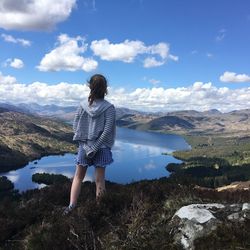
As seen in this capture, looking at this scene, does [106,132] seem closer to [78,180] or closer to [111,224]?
[78,180]

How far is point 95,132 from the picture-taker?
10578mm

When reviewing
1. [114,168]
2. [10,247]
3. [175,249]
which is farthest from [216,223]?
[114,168]

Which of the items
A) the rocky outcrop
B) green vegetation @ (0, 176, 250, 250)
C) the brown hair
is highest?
the brown hair

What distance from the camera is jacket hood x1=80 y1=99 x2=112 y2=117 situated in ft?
34.7

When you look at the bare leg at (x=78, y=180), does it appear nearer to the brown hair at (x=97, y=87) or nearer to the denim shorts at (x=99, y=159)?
the denim shorts at (x=99, y=159)

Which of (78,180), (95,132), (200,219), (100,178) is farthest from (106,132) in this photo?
(200,219)

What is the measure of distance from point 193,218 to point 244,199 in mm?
3024

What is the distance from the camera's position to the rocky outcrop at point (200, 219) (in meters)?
6.64

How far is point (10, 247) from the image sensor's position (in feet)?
30.3

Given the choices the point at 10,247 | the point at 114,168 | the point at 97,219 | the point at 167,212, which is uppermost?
the point at 167,212

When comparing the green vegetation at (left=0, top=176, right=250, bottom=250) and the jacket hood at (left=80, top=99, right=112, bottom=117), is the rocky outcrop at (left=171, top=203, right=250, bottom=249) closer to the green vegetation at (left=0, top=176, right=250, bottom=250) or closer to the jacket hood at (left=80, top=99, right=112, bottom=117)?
the green vegetation at (left=0, top=176, right=250, bottom=250)

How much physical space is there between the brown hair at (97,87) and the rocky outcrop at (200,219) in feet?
14.0

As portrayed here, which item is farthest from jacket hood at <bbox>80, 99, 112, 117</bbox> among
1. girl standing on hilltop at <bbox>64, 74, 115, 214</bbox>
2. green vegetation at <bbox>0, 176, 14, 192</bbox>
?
green vegetation at <bbox>0, 176, 14, 192</bbox>

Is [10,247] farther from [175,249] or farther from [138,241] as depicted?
[175,249]
